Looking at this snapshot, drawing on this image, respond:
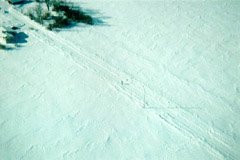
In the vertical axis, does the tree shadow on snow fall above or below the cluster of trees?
below

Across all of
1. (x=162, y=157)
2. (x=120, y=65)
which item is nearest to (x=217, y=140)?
(x=162, y=157)

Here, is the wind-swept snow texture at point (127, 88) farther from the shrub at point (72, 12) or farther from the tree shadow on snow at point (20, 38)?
the shrub at point (72, 12)

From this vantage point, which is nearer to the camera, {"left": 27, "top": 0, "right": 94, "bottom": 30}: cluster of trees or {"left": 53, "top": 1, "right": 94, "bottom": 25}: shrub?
{"left": 27, "top": 0, "right": 94, "bottom": 30}: cluster of trees

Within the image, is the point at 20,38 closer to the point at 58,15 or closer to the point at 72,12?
the point at 58,15

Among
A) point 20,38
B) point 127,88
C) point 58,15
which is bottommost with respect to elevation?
point 20,38

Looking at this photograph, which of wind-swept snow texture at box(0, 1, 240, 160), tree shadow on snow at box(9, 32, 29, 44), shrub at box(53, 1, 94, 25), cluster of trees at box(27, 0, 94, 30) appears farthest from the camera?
shrub at box(53, 1, 94, 25)

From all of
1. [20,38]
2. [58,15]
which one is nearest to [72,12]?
[58,15]

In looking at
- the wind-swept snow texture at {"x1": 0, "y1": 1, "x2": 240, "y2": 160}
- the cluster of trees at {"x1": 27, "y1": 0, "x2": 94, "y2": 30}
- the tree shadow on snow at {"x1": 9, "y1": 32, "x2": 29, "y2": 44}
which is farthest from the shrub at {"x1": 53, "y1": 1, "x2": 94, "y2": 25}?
the tree shadow on snow at {"x1": 9, "y1": 32, "x2": 29, "y2": 44}

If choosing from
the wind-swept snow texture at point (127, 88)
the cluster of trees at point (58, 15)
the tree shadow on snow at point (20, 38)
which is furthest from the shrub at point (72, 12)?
the tree shadow on snow at point (20, 38)

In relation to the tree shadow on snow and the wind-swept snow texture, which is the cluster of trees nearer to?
the wind-swept snow texture
